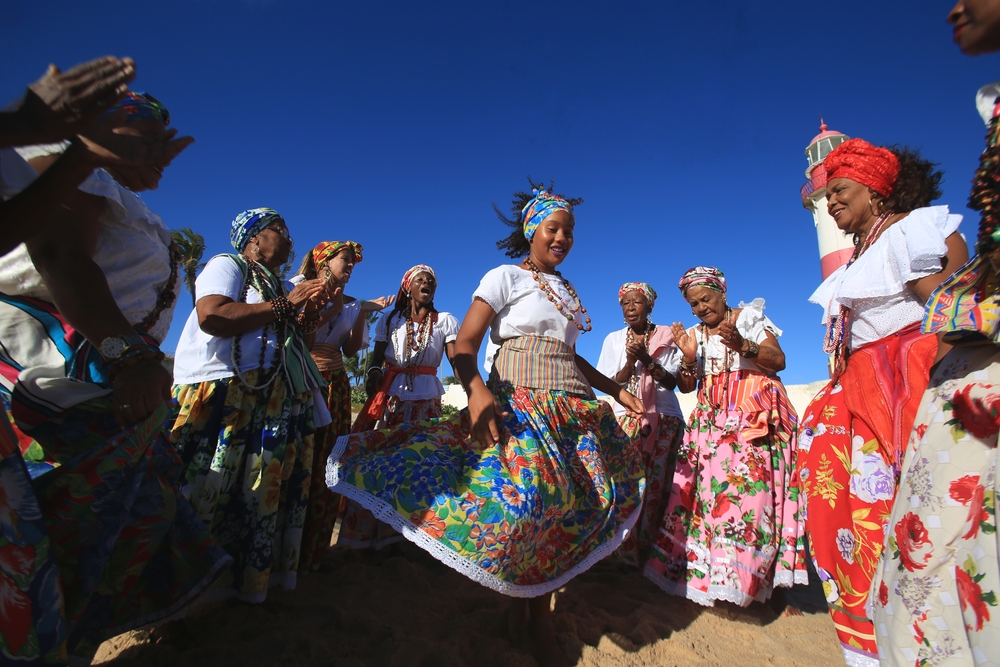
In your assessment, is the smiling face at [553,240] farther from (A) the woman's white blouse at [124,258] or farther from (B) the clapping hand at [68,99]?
(B) the clapping hand at [68,99]

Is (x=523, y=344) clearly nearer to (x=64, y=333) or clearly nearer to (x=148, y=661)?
(x=64, y=333)

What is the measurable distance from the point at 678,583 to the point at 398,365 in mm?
2752

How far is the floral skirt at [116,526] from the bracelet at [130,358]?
0.14 m

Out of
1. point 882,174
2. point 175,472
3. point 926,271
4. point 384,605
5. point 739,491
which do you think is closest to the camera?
point 175,472

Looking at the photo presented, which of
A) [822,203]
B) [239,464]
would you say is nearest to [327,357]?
[239,464]

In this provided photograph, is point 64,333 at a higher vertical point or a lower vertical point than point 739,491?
higher

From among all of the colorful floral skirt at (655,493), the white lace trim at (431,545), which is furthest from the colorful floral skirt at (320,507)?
the colorful floral skirt at (655,493)

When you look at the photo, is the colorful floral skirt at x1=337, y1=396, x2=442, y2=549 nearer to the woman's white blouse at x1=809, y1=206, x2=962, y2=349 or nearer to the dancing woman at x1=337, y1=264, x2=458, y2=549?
the dancing woman at x1=337, y1=264, x2=458, y2=549

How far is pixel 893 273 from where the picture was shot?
2355 millimetres

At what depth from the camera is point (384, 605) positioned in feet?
9.49

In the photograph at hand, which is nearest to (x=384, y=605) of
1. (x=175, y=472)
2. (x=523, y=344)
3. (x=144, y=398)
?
(x=175, y=472)

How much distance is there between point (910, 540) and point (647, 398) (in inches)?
128

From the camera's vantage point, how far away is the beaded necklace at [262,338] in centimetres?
279

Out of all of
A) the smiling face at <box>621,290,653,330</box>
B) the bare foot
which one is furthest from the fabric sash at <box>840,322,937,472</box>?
the smiling face at <box>621,290,653,330</box>
